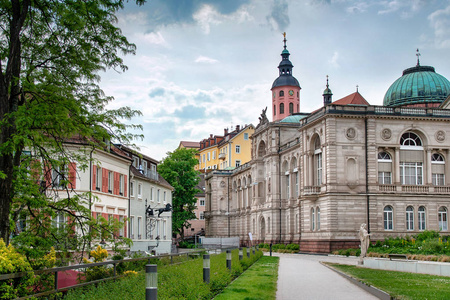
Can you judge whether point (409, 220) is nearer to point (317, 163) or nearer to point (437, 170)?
point (437, 170)

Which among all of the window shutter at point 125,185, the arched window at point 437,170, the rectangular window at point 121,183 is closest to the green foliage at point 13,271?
the rectangular window at point 121,183

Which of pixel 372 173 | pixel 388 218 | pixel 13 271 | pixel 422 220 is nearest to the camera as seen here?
pixel 13 271

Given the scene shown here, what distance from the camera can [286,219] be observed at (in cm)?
7469

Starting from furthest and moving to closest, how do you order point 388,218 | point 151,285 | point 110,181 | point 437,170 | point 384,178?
point 437,170 < point 384,178 < point 388,218 < point 110,181 < point 151,285

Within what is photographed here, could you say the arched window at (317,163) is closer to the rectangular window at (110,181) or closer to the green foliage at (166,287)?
the rectangular window at (110,181)

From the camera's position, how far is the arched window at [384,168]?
5612 cm

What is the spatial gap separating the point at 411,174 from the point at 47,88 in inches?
1886

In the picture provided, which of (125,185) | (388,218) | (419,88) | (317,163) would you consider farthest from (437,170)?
(125,185)

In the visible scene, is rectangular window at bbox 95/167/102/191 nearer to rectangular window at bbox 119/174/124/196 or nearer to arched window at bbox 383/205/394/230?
→ rectangular window at bbox 119/174/124/196

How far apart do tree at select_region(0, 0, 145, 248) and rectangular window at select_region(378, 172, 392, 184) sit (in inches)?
1725

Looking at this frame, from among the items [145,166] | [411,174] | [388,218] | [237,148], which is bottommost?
[388,218]

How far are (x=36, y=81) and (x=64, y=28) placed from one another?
5.89 ft

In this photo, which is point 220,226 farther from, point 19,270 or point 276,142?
point 19,270

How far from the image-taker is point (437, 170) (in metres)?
57.0
